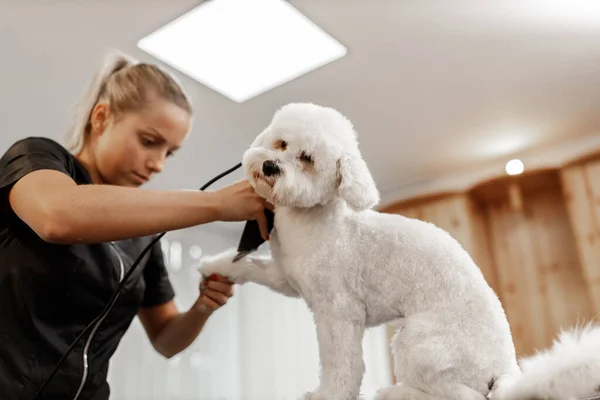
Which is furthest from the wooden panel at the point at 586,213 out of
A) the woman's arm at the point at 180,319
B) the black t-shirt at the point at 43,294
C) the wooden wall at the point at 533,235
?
the black t-shirt at the point at 43,294

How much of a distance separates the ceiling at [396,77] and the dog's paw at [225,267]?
1170mm

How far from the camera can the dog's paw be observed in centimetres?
85

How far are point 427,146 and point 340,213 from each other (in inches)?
95.0

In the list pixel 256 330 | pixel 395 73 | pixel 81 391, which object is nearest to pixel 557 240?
pixel 395 73

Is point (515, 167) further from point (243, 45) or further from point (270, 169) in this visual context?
point (270, 169)

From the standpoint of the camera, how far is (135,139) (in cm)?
106

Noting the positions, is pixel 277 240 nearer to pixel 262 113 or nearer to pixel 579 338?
pixel 579 338

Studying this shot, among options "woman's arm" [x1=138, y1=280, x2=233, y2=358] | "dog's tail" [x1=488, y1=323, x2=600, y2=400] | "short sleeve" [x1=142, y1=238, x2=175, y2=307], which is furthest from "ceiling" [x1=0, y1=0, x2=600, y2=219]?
"dog's tail" [x1=488, y1=323, x2=600, y2=400]

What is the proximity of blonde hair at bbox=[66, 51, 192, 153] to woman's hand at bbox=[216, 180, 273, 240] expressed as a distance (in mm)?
379

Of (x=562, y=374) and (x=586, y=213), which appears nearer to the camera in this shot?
(x=562, y=374)

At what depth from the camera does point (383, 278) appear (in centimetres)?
72

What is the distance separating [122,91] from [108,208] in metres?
0.42

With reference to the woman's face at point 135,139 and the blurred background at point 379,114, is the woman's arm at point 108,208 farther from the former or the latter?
the blurred background at point 379,114

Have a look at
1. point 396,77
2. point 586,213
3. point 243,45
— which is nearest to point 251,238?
point 243,45
